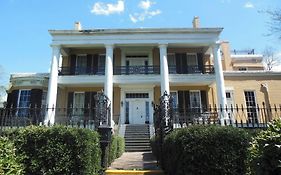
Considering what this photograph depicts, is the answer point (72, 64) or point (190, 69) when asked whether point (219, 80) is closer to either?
point (190, 69)

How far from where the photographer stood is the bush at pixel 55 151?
5.95m

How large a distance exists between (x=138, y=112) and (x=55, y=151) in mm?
19007

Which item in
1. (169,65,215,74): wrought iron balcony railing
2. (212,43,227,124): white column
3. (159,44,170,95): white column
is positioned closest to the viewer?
(212,43,227,124): white column

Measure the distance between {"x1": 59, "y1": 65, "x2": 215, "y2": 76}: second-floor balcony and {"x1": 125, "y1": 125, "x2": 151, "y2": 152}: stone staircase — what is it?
5854 mm

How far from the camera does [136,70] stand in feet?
83.6

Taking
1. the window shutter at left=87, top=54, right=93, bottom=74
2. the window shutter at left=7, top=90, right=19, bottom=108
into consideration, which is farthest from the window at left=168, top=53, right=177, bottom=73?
the window shutter at left=7, top=90, right=19, bottom=108

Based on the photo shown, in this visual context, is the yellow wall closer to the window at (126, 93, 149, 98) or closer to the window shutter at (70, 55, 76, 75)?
the window at (126, 93, 149, 98)

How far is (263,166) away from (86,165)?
3.82 m

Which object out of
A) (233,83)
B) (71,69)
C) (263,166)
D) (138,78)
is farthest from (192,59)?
(263,166)

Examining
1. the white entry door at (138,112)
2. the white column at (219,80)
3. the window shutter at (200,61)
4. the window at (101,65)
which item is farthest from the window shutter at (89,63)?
the white column at (219,80)

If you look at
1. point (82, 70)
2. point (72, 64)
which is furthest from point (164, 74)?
point (72, 64)

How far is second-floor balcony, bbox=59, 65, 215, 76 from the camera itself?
84.0ft

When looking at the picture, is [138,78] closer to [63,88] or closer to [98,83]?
[98,83]

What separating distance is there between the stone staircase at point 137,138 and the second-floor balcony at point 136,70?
5.85m
